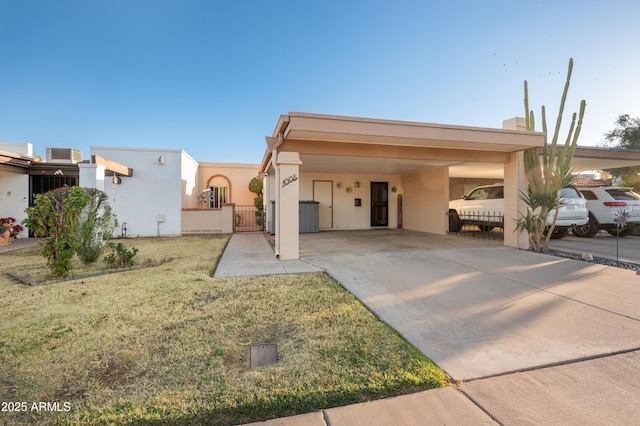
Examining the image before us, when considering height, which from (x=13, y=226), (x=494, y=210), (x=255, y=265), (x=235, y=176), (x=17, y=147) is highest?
(x=17, y=147)

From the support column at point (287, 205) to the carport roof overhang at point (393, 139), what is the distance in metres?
0.39

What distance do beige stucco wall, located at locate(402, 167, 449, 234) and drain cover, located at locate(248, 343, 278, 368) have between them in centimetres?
1018

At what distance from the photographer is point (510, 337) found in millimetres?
2752

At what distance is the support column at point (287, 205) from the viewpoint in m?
6.45

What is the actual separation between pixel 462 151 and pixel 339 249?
4.21 meters

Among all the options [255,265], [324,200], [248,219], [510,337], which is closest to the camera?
[510,337]

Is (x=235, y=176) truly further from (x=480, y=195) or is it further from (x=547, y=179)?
(x=547, y=179)

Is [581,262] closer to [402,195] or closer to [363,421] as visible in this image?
[363,421]

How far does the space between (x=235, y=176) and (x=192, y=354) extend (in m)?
14.9

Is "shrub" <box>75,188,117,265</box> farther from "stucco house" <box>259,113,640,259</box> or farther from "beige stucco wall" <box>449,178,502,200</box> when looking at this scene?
"beige stucco wall" <box>449,178,502,200</box>

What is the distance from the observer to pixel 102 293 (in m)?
4.20

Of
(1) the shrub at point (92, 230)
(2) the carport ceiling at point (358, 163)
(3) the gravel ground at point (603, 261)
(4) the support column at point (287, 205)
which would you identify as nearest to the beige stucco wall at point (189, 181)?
(2) the carport ceiling at point (358, 163)

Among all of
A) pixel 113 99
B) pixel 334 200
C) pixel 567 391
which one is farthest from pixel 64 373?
pixel 113 99

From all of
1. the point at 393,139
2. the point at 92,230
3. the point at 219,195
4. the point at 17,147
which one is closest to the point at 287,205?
the point at 393,139
